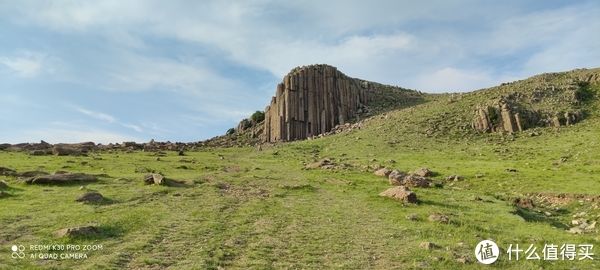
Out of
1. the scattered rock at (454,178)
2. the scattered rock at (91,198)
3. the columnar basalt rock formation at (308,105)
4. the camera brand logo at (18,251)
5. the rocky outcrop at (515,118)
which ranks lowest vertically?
the camera brand logo at (18,251)

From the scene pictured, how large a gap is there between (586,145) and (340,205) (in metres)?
40.3

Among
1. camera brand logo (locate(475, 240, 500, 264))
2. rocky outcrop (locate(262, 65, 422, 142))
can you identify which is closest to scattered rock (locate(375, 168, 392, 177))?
camera brand logo (locate(475, 240, 500, 264))

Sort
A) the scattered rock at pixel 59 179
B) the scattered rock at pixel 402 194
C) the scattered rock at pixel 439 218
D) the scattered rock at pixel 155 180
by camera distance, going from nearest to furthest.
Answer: the scattered rock at pixel 439 218 < the scattered rock at pixel 402 194 < the scattered rock at pixel 59 179 < the scattered rock at pixel 155 180

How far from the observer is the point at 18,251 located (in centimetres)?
1852

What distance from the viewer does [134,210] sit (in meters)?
27.1

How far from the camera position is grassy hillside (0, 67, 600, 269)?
1909cm

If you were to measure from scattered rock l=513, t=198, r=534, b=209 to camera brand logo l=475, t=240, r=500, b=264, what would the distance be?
14.6 m

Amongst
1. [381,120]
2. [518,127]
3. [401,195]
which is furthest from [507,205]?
[381,120]

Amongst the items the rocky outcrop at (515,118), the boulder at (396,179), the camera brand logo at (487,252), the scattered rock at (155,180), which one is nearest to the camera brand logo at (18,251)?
the camera brand logo at (487,252)

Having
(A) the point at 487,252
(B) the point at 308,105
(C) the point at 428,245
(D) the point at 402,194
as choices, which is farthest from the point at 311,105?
(A) the point at 487,252

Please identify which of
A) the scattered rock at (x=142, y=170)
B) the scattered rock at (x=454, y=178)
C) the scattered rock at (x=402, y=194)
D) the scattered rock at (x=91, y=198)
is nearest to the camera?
the scattered rock at (x=91, y=198)

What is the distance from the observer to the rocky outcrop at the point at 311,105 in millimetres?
108188

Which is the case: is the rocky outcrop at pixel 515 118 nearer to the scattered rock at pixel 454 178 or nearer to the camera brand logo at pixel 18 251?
the scattered rock at pixel 454 178

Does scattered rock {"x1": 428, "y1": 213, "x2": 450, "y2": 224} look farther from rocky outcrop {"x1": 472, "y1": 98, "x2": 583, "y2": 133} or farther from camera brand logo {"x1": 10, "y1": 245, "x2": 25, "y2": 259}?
rocky outcrop {"x1": 472, "y1": 98, "x2": 583, "y2": 133}
